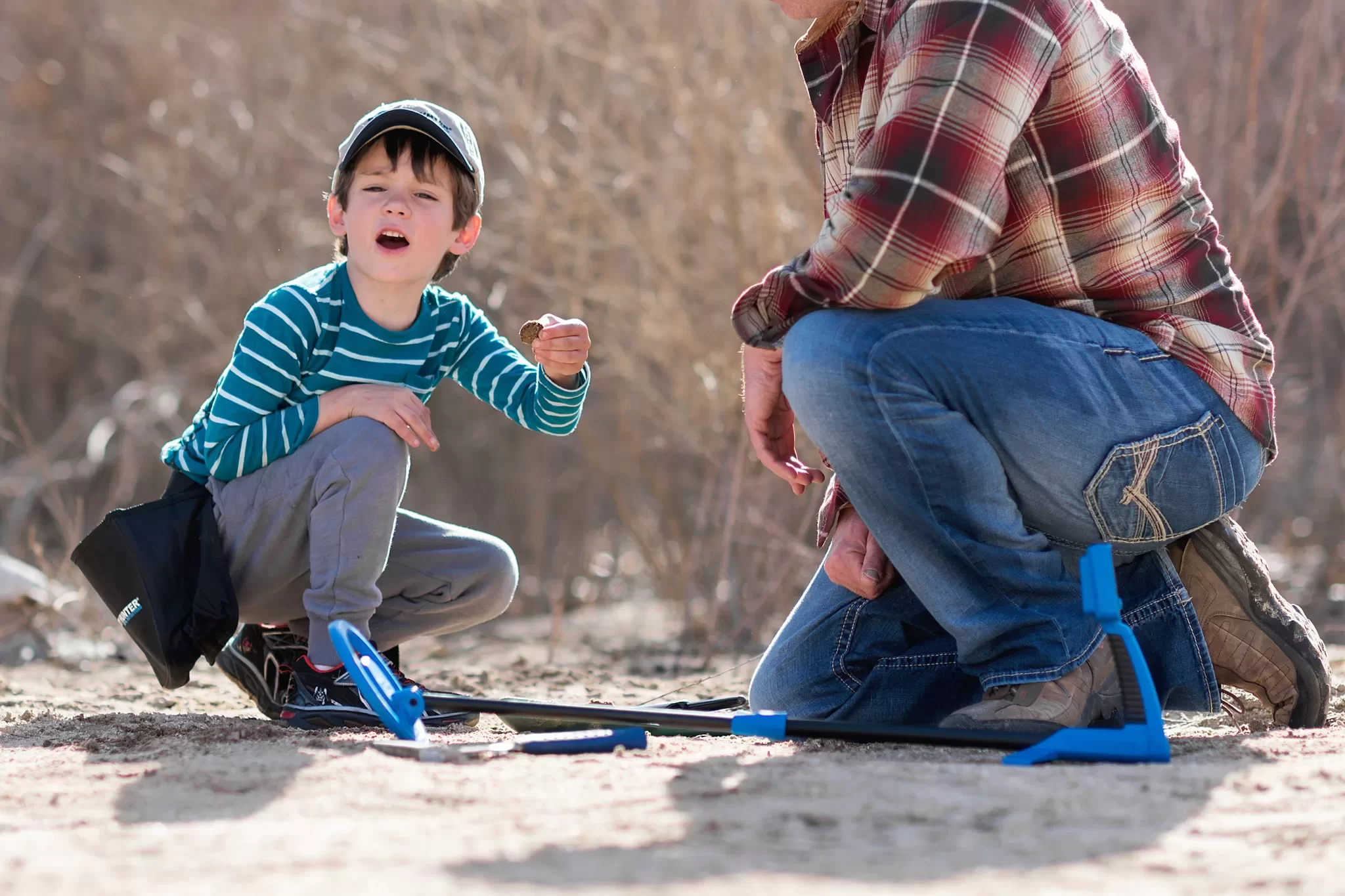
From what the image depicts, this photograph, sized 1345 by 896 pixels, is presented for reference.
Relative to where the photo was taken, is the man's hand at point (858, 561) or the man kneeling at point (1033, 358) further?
the man's hand at point (858, 561)

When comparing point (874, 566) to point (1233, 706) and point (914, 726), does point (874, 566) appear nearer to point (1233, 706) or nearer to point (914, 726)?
point (914, 726)

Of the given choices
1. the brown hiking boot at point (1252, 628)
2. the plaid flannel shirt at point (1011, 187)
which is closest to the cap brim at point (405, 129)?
the plaid flannel shirt at point (1011, 187)

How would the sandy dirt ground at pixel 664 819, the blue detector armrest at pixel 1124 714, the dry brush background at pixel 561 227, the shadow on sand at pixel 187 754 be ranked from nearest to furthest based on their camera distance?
the sandy dirt ground at pixel 664 819 → the shadow on sand at pixel 187 754 → the blue detector armrest at pixel 1124 714 → the dry brush background at pixel 561 227

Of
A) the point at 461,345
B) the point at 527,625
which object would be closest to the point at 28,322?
the point at 527,625

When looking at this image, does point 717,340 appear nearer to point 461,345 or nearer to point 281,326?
point 461,345

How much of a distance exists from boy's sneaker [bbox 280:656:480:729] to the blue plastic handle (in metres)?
0.42

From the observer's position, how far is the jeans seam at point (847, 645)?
281 centimetres

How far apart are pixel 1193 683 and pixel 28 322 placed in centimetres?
592

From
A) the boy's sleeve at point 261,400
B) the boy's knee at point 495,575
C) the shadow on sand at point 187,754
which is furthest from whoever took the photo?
the boy's knee at point 495,575

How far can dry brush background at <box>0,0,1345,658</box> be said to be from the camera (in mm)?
4633

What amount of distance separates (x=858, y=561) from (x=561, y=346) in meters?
0.73

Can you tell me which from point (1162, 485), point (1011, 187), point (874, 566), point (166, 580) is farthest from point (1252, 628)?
point (166, 580)

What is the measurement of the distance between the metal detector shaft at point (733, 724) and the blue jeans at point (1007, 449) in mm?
189

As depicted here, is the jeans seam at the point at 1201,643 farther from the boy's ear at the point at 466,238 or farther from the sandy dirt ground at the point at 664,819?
the boy's ear at the point at 466,238
